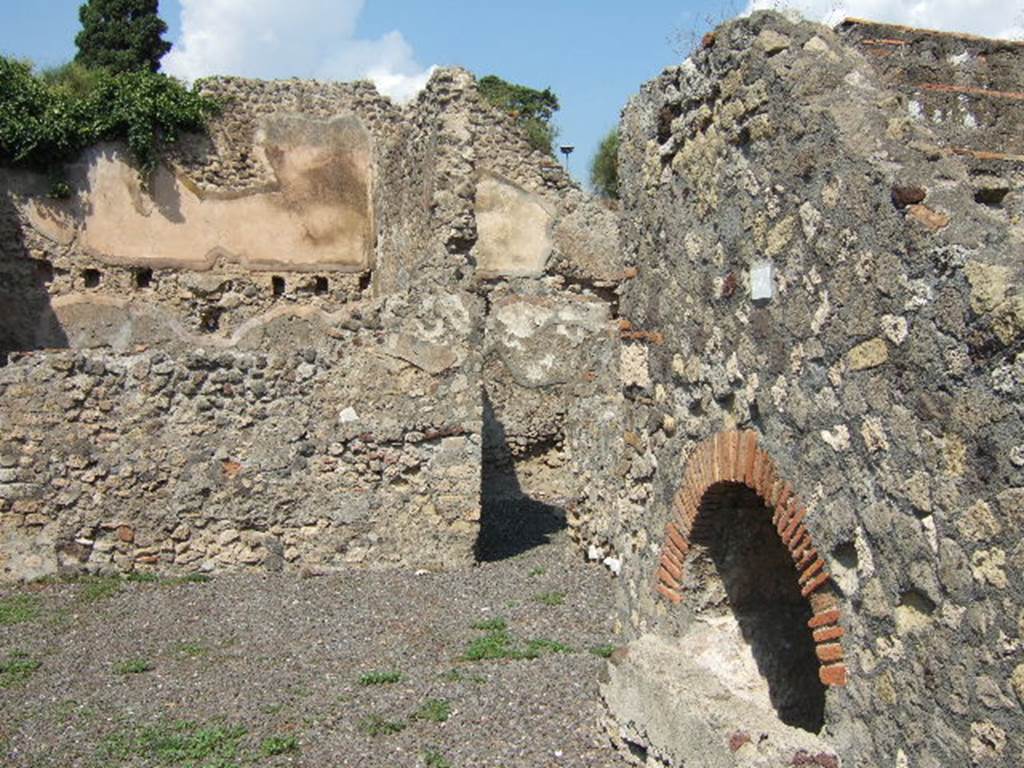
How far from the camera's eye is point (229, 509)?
9195 mm

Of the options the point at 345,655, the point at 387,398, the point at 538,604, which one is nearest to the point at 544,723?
the point at 345,655

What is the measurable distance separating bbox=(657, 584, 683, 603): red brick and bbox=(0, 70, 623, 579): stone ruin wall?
4.30 m

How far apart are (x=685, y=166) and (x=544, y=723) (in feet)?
10.1

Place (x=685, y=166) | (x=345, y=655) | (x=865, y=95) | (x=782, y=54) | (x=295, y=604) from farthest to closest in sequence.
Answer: (x=295, y=604) < (x=345, y=655) < (x=685, y=166) < (x=782, y=54) < (x=865, y=95)

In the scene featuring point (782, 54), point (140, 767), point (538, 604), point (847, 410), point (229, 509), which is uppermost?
point (782, 54)

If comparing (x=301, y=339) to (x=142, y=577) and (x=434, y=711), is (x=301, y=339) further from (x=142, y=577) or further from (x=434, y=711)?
(x=434, y=711)

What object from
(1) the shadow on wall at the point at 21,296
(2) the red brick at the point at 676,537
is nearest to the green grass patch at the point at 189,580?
(2) the red brick at the point at 676,537

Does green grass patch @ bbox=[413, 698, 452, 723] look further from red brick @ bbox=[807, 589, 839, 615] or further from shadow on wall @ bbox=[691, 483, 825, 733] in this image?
red brick @ bbox=[807, 589, 839, 615]

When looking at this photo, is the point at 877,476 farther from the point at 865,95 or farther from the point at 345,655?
the point at 345,655

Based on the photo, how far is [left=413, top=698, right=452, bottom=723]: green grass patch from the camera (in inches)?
231

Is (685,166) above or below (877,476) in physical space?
above

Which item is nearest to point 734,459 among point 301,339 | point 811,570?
point 811,570

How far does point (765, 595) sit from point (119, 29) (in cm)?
2763

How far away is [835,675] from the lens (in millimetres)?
3820
